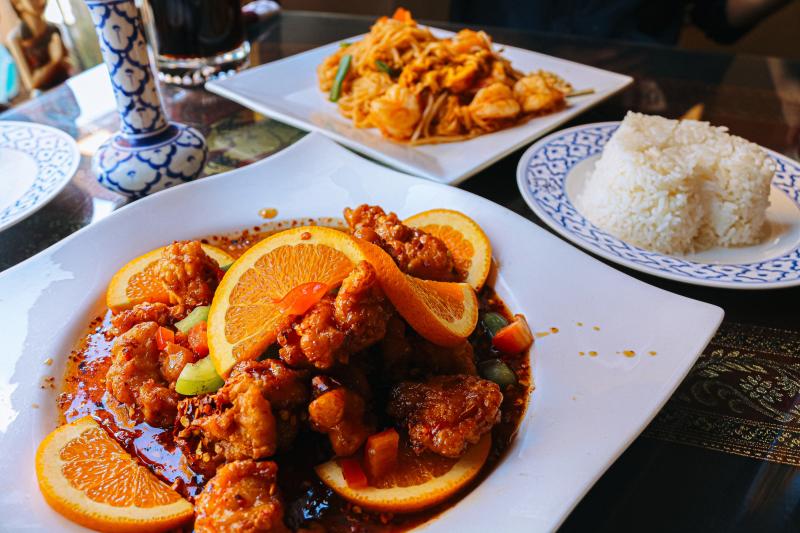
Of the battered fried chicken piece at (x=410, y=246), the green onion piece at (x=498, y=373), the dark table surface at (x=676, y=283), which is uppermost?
the battered fried chicken piece at (x=410, y=246)

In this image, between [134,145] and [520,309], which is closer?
[520,309]

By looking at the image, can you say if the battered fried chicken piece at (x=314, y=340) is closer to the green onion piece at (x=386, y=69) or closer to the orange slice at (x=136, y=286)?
the orange slice at (x=136, y=286)

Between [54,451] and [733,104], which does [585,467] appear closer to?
[54,451]

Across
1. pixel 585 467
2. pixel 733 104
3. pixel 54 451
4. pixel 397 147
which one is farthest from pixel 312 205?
pixel 733 104

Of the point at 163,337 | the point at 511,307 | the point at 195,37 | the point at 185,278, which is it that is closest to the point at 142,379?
the point at 163,337

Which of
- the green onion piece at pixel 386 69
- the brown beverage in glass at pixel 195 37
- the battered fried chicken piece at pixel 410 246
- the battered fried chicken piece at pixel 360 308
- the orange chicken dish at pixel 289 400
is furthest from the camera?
the brown beverage in glass at pixel 195 37

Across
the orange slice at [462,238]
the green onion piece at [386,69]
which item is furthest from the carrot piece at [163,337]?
the green onion piece at [386,69]
